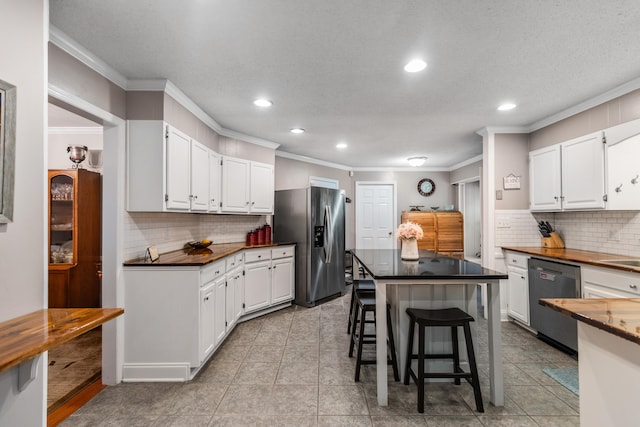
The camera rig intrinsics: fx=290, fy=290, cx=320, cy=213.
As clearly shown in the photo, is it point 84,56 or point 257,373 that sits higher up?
point 84,56

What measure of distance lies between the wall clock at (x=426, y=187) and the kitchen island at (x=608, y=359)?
5090 mm

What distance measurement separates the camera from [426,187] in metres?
6.25

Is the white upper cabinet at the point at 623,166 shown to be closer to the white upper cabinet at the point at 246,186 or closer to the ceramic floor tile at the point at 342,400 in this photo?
the ceramic floor tile at the point at 342,400

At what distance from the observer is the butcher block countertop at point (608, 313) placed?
38.1 inches

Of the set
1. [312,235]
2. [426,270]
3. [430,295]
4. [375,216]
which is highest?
[375,216]

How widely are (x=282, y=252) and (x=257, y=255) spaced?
17.8 inches

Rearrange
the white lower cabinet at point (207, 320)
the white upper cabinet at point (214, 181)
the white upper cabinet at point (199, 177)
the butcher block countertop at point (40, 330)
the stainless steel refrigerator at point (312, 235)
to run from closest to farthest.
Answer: the butcher block countertop at point (40, 330) → the white lower cabinet at point (207, 320) → the white upper cabinet at point (199, 177) → the white upper cabinet at point (214, 181) → the stainless steel refrigerator at point (312, 235)

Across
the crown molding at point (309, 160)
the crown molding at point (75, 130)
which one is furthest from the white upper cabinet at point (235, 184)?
the crown molding at point (75, 130)

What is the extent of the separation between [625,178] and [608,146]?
1.07 ft

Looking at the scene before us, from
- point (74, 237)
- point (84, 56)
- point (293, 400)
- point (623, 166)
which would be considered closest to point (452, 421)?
point (293, 400)

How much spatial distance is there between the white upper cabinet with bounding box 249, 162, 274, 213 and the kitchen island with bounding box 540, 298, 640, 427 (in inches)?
132

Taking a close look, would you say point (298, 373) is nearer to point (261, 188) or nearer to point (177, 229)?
point (177, 229)

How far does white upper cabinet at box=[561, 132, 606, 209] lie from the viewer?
2.75 meters

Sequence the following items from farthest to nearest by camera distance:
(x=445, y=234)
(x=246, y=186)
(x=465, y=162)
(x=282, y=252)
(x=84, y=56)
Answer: (x=465, y=162)
(x=445, y=234)
(x=282, y=252)
(x=246, y=186)
(x=84, y=56)
